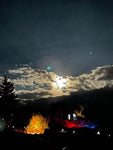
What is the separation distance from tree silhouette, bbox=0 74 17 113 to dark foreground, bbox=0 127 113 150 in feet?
84.8

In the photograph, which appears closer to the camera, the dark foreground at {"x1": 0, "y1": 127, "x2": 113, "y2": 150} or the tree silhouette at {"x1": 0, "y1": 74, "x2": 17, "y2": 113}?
the dark foreground at {"x1": 0, "y1": 127, "x2": 113, "y2": 150}

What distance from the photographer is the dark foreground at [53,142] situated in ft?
62.9

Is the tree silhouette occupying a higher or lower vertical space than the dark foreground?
higher

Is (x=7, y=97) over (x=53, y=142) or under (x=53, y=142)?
over

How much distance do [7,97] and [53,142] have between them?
120ft

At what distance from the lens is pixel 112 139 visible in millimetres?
23875

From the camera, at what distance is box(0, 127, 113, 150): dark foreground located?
62.9 ft

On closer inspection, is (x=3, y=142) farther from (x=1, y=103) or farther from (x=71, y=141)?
(x=1, y=103)

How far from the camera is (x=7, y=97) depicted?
56562 mm

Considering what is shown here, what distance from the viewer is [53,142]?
22312 millimetres

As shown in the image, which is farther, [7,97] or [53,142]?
[7,97]

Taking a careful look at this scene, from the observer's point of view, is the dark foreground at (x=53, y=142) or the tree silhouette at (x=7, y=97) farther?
the tree silhouette at (x=7, y=97)

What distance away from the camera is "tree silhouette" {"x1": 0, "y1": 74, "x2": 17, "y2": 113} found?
5488 cm

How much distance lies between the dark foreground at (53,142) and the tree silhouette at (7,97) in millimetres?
25855
